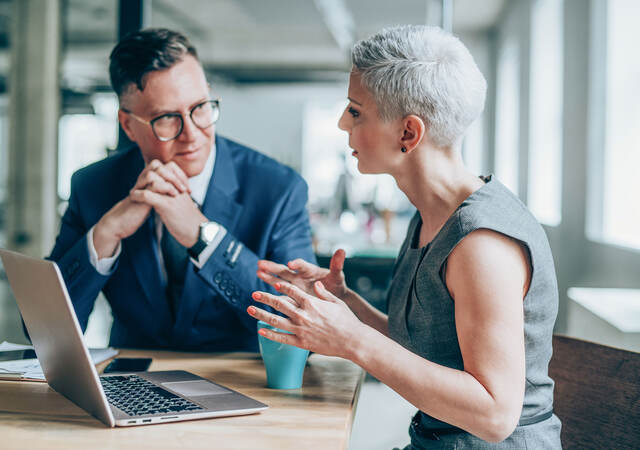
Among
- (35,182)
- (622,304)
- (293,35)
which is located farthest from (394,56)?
(293,35)

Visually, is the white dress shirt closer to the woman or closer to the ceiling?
the woman

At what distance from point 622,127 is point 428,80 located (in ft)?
11.8

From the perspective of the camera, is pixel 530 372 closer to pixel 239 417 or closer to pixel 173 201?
pixel 239 417

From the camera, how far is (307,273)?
1.37m

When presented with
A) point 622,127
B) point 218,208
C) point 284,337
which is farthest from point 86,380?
point 622,127

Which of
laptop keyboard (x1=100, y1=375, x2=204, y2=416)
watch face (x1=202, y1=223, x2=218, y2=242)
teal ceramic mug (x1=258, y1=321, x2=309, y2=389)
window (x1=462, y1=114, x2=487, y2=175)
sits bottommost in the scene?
laptop keyboard (x1=100, y1=375, x2=204, y2=416)

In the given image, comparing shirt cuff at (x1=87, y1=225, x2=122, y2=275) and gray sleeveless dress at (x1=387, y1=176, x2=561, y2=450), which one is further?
shirt cuff at (x1=87, y1=225, x2=122, y2=275)

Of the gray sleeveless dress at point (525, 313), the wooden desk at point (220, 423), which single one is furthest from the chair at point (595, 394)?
the wooden desk at point (220, 423)

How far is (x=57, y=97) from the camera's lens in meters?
5.72

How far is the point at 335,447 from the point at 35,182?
5.42m

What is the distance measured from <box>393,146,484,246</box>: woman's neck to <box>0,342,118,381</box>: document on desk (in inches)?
31.5

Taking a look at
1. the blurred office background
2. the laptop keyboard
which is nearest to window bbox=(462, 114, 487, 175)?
the blurred office background

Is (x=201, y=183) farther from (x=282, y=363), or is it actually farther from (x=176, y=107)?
(x=282, y=363)

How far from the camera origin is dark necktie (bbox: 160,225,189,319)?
5.66 feet
